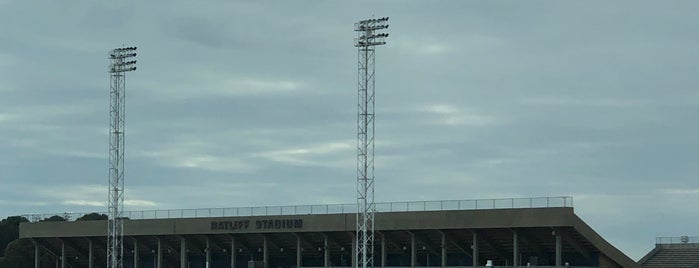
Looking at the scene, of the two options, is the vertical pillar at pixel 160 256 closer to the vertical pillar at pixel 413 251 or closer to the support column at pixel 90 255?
the support column at pixel 90 255

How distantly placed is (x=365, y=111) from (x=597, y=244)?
21893 millimetres

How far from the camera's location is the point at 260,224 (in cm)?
12294

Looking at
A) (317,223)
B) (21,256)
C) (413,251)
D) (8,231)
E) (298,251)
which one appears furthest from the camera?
(8,231)

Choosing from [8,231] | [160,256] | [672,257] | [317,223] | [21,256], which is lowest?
[672,257]

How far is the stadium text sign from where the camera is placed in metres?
121

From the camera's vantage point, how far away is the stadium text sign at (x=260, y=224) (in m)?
121

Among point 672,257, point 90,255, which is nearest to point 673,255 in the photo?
point 672,257

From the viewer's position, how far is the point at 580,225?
343ft

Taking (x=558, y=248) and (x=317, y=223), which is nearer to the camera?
(x=558, y=248)

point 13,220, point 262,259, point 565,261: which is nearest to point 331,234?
point 262,259

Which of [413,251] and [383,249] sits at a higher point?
[383,249]

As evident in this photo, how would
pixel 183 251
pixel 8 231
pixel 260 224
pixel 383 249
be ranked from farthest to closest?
pixel 8 231
pixel 183 251
pixel 260 224
pixel 383 249

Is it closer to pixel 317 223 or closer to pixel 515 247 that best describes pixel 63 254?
pixel 317 223

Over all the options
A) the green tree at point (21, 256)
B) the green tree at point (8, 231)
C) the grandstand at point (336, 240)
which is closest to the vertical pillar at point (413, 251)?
the grandstand at point (336, 240)
